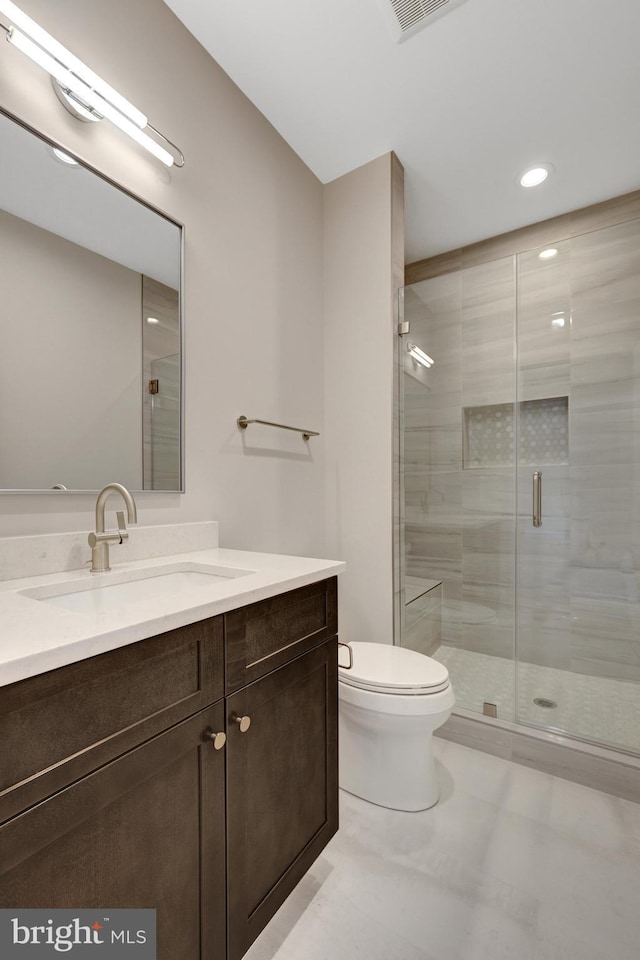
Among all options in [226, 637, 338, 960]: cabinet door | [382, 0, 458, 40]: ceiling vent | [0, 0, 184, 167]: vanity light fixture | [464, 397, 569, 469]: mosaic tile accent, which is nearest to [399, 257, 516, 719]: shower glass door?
[464, 397, 569, 469]: mosaic tile accent

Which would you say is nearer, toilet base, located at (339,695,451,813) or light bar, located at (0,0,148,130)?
light bar, located at (0,0,148,130)

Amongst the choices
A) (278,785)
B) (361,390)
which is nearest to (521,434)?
(361,390)

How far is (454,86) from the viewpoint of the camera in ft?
5.41

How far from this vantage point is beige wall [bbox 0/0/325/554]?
117cm

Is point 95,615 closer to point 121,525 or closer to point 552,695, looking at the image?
point 121,525

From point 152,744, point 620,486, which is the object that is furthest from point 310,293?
point 152,744

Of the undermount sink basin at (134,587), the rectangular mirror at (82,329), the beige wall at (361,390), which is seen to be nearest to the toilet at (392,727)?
the beige wall at (361,390)

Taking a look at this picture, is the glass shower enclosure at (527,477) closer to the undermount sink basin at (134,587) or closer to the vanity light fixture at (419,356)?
the vanity light fixture at (419,356)

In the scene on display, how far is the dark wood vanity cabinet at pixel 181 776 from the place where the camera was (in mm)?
583

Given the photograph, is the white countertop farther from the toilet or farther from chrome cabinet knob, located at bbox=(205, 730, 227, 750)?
the toilet

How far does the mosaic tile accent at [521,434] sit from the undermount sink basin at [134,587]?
5.20 feet

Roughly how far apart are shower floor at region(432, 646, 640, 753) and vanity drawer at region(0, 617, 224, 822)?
1625mm

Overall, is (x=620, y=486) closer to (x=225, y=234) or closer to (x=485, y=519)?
(x=485, y=519)

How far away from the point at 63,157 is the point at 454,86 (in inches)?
55.7
